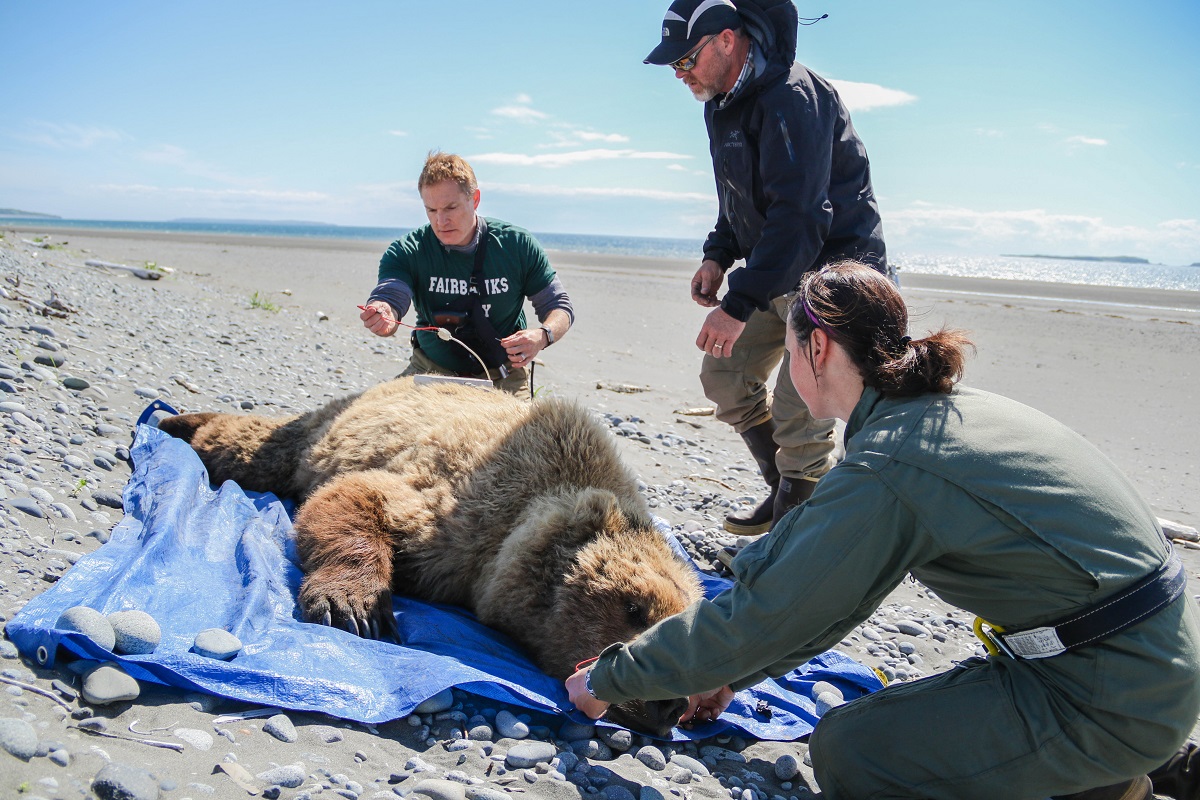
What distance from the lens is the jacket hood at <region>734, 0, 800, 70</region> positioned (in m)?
4.26

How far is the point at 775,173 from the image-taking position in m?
4.14

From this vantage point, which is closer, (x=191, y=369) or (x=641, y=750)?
(x=641, y=750)

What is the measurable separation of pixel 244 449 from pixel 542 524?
267 cm

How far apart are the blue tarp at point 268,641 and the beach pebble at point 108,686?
0.07 m

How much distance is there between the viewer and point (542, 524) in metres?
3.71

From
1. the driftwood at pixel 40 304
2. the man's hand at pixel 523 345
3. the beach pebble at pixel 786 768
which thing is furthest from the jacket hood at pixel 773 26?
the driftwood at pixel 40 304

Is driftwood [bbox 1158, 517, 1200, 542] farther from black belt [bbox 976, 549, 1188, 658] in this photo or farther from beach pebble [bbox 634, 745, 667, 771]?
beach pebble [bbox 634, 745, 667, 771]

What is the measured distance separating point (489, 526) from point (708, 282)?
2.27 m

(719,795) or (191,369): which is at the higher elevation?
(191,369)

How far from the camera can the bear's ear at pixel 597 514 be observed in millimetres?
3643

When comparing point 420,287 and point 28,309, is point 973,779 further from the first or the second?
point 28,309

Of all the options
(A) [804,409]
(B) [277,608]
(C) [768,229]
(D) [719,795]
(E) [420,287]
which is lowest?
(D) [719,795]

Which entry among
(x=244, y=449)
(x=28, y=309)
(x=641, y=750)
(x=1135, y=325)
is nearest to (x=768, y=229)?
(x=641, y=750)

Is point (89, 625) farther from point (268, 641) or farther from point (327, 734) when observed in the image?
point (327, 734)
